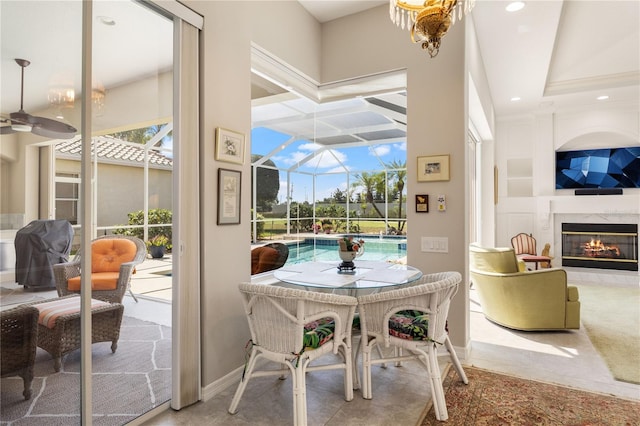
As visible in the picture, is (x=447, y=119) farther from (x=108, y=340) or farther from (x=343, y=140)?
(x=108, y=340)

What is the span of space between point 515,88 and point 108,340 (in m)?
6.21

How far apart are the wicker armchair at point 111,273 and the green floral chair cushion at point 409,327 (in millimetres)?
1597

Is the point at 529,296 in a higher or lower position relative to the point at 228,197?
lower

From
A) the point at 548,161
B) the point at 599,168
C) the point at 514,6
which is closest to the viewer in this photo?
the point at 514,6

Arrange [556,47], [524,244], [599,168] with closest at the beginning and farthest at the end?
[556,47]
[599,168]
[524,244]

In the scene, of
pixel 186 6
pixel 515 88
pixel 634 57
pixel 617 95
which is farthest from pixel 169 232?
pixel 617 95

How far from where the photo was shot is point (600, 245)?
6586 mm

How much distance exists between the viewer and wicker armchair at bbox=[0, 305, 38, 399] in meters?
1.56

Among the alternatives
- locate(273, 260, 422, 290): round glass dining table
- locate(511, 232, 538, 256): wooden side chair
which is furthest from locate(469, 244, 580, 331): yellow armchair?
locate(511, 232, 538, 256): wooden side chair

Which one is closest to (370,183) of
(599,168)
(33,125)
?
(33,125)

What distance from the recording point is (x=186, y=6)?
225 centimetres

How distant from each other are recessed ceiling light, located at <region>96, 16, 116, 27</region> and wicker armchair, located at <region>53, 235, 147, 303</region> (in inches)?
45.1

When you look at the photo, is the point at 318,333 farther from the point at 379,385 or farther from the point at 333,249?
the point at 333,249

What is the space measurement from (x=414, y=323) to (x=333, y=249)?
5.72ft
